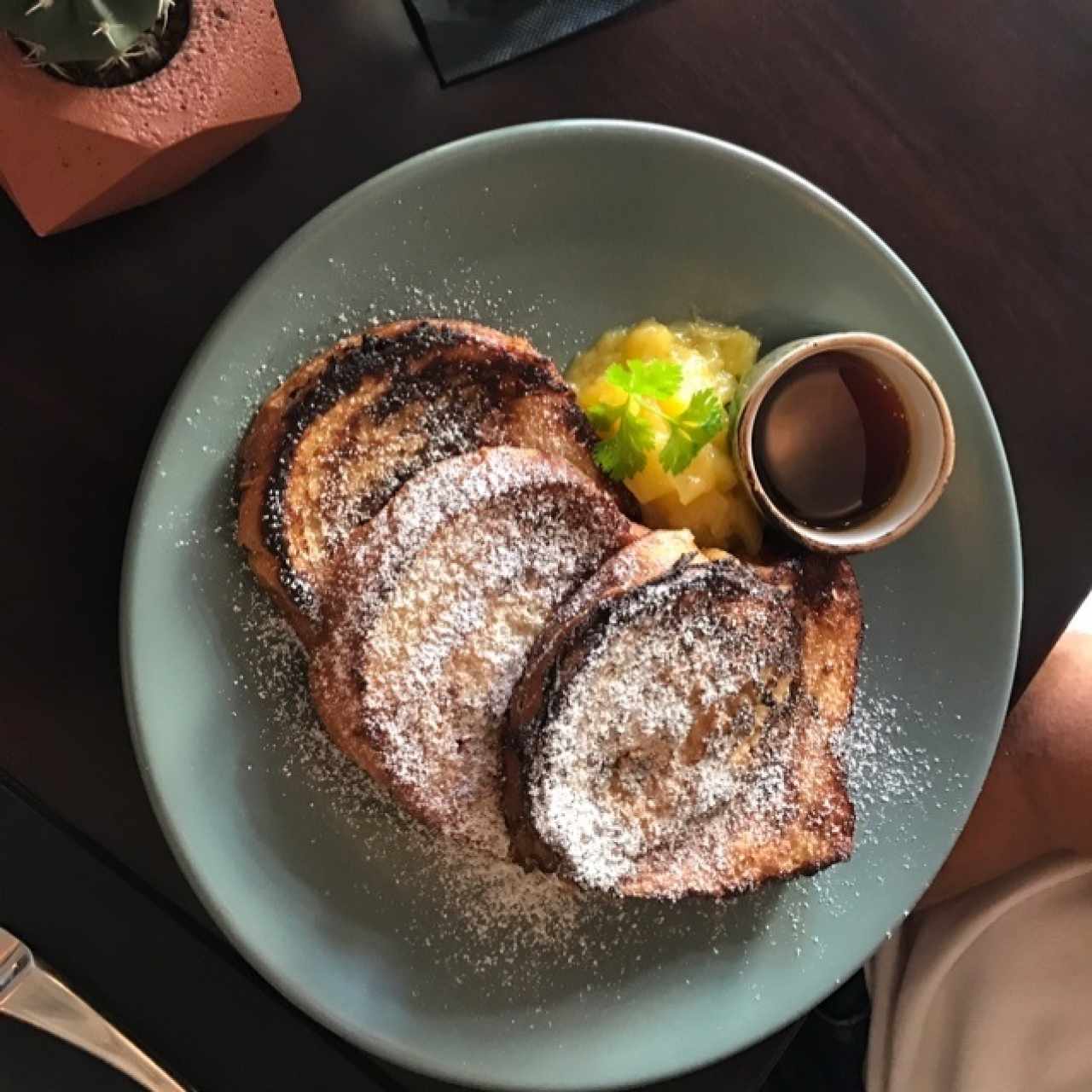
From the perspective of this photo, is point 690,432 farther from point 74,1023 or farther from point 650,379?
point 74,1023

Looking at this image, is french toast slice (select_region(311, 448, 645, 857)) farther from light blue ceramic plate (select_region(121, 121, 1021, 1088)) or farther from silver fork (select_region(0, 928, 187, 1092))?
silver fork (select_region(0, 928, 187, 1092))

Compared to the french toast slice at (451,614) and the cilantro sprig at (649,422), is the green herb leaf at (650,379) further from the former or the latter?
the french toast slice at (451,614)

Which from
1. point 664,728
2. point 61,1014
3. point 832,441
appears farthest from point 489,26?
point 61,1014

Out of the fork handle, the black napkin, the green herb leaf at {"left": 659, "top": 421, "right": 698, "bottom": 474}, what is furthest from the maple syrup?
the fork handle

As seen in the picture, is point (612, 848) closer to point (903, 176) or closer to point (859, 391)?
point (859, 391)

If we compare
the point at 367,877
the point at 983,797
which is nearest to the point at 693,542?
the point at 367,877

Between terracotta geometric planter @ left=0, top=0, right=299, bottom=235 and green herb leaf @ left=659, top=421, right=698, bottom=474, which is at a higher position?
terracotta geometric planter @ left=0, top=0, right=299, bottom=235
